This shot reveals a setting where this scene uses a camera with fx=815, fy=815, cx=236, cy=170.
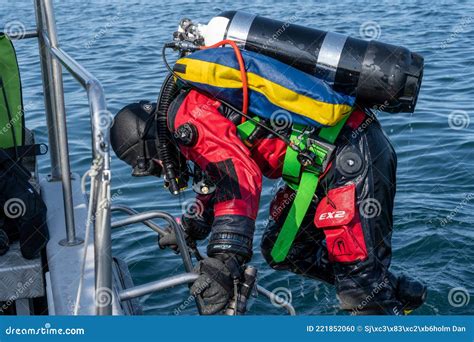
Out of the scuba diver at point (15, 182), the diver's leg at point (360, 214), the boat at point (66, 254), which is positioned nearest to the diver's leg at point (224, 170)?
the boat at point (66, 254)

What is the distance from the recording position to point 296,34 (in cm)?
361

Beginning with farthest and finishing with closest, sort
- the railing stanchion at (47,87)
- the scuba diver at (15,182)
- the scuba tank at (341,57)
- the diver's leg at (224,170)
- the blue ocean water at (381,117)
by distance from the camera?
the blue ocean water at (381,117) < the railing stanchion at (47,87) < the scuba diver at (15,182) < the scuba tank at (341,57) < the diver's leg at (224,170)

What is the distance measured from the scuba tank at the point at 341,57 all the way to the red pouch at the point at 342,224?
1.41ft

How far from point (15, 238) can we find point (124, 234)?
7.90 ft

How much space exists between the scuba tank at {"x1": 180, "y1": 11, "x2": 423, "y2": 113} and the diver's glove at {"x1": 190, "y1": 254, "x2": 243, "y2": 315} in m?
0.98

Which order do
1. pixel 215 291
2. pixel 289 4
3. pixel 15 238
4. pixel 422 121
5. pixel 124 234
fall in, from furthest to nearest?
1. pixel 289 4
2. pixel 422 121
3. pixel 124 234
4. pixel 15 238
5. pixel 215 291

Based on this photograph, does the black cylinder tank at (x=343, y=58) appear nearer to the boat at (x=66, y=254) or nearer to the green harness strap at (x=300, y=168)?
the green harness strap at (x=300, y=168)

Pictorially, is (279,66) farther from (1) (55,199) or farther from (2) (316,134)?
(1) (55,199)

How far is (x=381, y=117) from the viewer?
8.52 meters

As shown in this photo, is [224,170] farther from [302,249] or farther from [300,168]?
[302,249]

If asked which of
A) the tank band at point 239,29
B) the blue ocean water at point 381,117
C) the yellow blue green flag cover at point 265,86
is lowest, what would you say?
the blue ocean water at point 381,117

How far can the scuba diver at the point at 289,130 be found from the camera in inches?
132

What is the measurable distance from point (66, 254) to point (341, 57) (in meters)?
1.45

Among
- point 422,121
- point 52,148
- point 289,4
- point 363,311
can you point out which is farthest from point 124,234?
point 289,4
